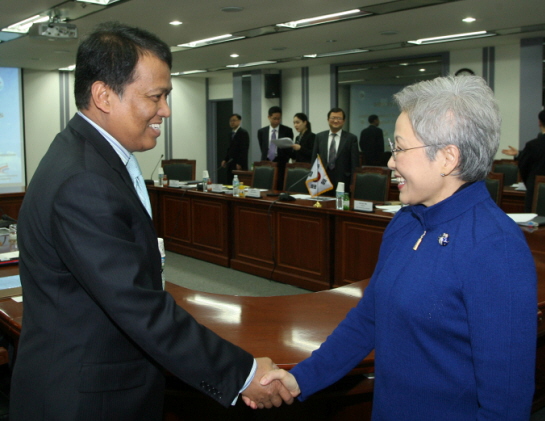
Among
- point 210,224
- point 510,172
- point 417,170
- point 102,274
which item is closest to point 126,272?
point 102,274

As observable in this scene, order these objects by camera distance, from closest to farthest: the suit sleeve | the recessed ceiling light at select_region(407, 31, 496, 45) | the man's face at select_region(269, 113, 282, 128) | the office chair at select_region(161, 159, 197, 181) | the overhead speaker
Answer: the suit sleeve, the office chair at select_region(161, 159, 197, 181), the recessed ceiling light at select_region(407, 31, 496, 45), the man's face at select_region(269, 113, 282, 128), the overhead speaker

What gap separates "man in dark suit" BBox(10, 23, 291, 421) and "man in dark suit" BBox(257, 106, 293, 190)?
6.52 m

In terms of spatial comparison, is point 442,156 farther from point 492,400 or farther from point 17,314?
point 17,314

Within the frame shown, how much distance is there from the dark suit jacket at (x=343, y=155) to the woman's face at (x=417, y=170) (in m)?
5.02

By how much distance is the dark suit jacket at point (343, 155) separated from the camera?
622cm

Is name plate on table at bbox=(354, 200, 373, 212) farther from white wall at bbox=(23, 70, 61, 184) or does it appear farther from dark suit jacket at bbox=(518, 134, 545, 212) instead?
white wall at bbox=(23, 70, 61, 184)

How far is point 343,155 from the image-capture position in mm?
6297

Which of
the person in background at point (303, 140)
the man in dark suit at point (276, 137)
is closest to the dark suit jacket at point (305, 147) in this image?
the person in background at point (303, 140)

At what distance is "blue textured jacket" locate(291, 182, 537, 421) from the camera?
998mm

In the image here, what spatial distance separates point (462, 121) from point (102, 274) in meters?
0.80

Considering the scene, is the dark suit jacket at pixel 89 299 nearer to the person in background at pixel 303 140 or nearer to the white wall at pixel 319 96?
the person in background at pixel 303 140

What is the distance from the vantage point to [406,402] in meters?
1.16

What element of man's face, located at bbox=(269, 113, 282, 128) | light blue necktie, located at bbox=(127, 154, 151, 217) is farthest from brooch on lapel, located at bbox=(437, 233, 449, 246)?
man's face, located at bbox=(269, 113, 282, 128)

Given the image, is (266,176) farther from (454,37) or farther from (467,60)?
(467,60)
